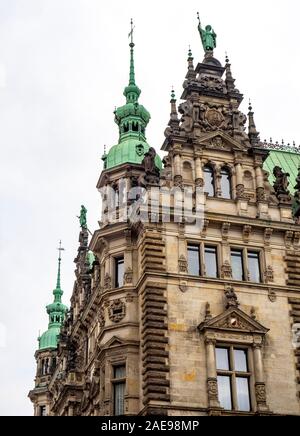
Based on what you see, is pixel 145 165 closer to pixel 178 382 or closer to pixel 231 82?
pixel 231 82

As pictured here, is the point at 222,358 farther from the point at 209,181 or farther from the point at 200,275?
the point at 209,181

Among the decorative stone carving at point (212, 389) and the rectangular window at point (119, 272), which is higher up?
the rectangular window at point (119, 272)

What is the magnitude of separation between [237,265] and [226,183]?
4.38 metres

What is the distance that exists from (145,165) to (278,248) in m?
7.66

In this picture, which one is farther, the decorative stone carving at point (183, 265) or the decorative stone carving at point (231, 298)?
the decorative stone carving at point (183, 265)

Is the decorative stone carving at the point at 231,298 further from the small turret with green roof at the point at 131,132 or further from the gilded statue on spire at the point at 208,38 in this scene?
the gilded statue on spire at the point at 208,38

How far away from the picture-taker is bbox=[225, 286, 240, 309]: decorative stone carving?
122 feet

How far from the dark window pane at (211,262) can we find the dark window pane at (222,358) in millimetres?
3615

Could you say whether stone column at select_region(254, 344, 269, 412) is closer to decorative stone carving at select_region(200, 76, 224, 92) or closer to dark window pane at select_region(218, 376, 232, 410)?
dark window pane at select_region(218, 376, 232, 410)

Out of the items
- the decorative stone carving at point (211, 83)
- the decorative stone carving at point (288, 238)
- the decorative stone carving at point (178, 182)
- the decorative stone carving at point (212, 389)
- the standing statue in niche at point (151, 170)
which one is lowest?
the decorative stone carving at point (212, 389)

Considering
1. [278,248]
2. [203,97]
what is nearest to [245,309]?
[278,248]

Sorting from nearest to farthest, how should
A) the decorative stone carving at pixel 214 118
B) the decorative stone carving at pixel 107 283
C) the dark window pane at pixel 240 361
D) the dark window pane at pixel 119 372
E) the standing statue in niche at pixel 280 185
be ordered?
the dark window pane at pixel 240 361 < the dark window pane at pixel 119 372 < the decorative stone carving at pixel 107 283 < the standing statue in niche at pixel 280 185 < the decorative stone carving at pixel 214 118

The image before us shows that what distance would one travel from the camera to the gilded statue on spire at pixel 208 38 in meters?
45.4

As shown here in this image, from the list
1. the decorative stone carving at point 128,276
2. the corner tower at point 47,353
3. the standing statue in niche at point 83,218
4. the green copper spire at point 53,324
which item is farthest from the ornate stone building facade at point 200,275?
the green copper spire at point 53,324
